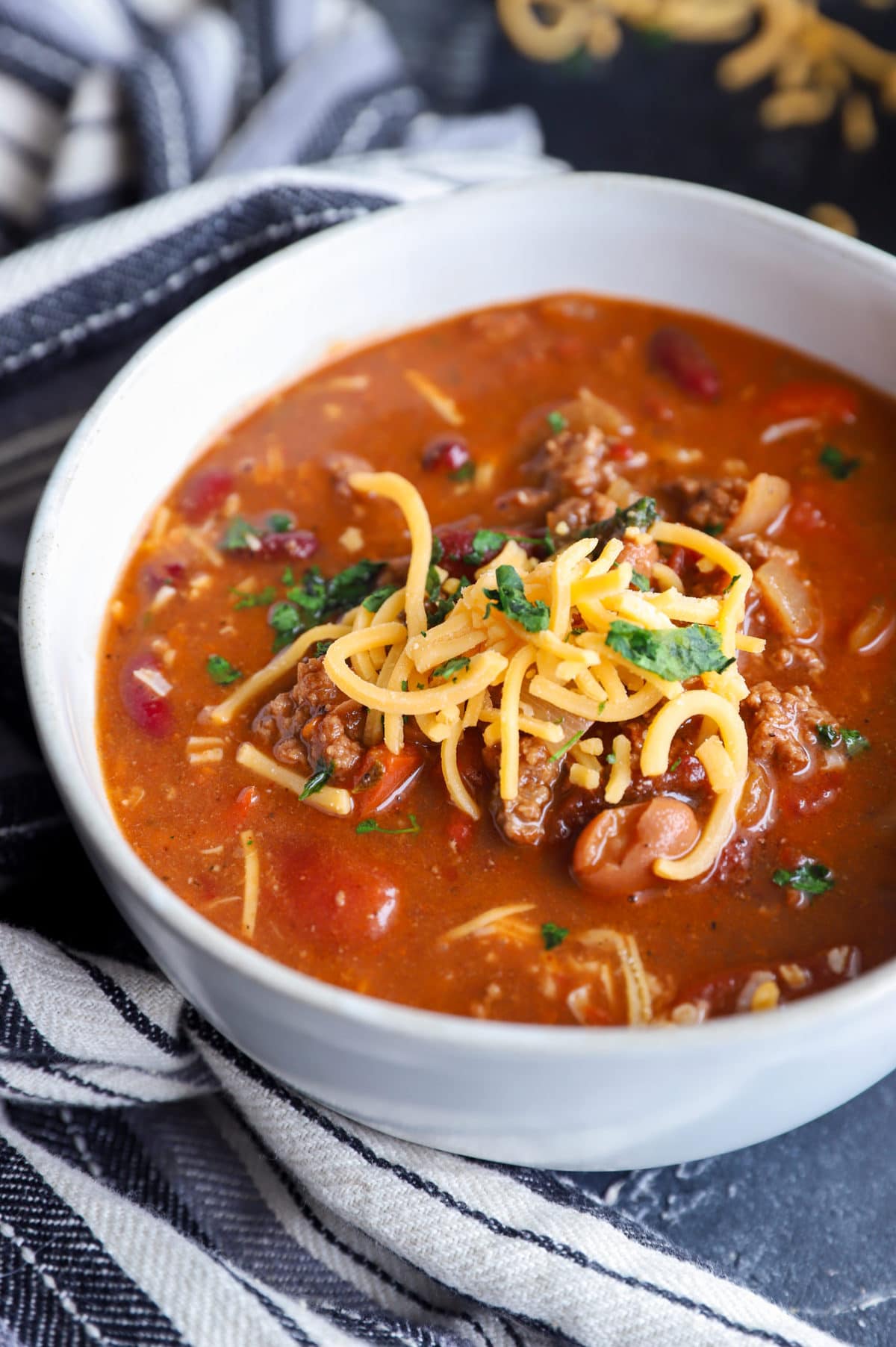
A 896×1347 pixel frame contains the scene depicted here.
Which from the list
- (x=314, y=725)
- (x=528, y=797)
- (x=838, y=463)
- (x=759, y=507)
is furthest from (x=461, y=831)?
(x=838, y=463)

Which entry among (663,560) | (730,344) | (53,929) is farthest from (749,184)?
(53,929)

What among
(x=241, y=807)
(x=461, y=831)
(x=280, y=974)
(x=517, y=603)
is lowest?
(x=241, y=807)

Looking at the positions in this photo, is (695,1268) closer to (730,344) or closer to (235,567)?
(235,567)

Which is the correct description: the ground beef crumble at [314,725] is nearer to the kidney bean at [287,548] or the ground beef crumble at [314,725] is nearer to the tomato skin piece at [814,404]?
the kidney bean at [287,548]

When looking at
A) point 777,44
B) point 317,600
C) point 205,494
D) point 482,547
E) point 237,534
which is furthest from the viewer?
point 777,44

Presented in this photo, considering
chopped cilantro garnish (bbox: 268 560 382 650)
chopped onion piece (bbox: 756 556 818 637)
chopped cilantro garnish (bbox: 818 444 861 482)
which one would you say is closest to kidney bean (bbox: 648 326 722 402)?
chopped cilantro garnish (bbox: 818 444 861 482)

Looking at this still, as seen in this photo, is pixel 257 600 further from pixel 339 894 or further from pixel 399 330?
pixel 399 330
